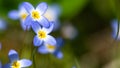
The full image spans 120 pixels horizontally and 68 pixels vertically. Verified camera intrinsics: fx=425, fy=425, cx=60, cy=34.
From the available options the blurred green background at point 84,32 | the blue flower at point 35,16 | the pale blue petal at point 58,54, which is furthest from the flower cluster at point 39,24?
the blurred green background at point 84,32

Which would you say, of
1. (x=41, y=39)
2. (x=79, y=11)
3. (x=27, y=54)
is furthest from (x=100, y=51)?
(x=41, y=39)

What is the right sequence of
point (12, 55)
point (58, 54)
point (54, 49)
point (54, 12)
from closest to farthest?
point (12, 55), point (58, 54), point (54, 49), point (54, 12)

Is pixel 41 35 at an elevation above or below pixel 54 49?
below

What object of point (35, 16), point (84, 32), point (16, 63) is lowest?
point (16, 63)

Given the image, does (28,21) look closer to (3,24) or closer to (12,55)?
(12,55)

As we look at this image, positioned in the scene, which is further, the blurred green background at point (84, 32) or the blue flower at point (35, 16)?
the blurred green background at point (84, 32)

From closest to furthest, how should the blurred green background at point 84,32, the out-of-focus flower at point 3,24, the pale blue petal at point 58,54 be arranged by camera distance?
the pale blue petal at point 58,54, the blurred green background at point 84,32, the out-of-focus flower at point 3,24

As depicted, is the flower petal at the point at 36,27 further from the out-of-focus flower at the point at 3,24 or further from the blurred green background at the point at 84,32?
the out-of-focus flower at the point at 3,24

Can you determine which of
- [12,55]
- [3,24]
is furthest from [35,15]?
[3,24]

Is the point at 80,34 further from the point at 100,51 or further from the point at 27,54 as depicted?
the point at 27,54
